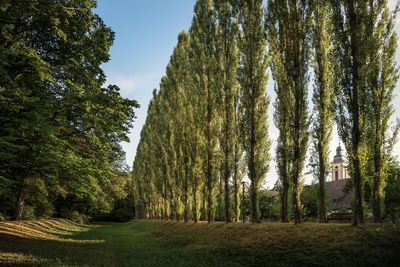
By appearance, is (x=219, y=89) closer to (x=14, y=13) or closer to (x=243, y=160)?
(x=243, y=160)

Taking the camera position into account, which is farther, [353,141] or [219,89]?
[219,89]

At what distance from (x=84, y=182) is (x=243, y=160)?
18.9 meters

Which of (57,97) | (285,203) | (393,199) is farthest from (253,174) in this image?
(393,199)

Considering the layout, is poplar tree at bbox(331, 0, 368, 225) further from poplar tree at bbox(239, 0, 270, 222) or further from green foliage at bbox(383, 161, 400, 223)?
green foliage at bbox(383, 161, 400, 223)

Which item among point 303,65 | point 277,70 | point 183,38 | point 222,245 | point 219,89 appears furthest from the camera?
point 183,38

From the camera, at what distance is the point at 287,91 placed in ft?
71.7

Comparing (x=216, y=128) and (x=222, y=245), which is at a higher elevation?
(x=216, y=128)

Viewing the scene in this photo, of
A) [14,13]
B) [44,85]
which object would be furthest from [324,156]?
[14,13]

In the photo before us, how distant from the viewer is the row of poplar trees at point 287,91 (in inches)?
645

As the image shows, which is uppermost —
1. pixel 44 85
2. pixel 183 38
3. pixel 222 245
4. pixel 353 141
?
pixel 183 38

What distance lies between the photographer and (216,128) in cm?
3123

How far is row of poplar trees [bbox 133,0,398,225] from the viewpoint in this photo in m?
16.4

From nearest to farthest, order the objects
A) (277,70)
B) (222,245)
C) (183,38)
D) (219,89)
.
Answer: (222,245), (277,70), (219,89), (183,38)

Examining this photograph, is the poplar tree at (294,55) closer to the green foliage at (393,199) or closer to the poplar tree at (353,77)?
the poplar tree at (353,77)
